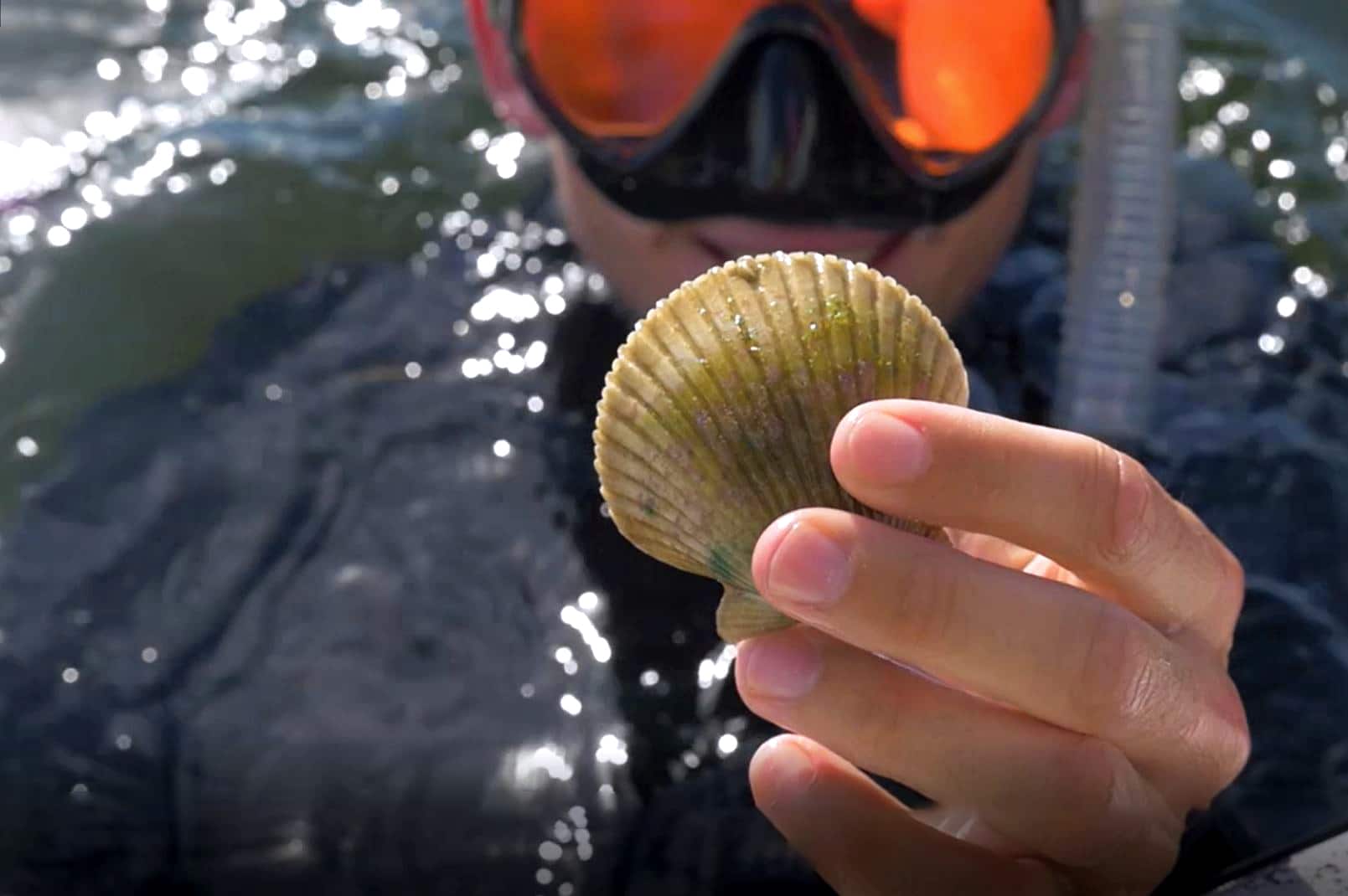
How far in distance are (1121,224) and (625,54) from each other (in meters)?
Answer: 1.24

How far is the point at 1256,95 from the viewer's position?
4691 millimetres

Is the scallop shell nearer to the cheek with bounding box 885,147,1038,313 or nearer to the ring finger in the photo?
the ring finger

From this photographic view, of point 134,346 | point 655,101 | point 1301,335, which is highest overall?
point 655,101

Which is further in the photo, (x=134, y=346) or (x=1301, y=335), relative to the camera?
(x=134, y=346)

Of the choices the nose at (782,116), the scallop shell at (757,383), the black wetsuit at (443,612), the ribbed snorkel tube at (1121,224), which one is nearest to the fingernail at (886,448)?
the scallop shell at (757,383)

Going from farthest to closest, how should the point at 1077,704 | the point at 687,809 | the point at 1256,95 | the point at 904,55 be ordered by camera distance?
1. the point at 1256,95
2. the point at 904,55
3. the point at 687,809
4. the point at 1077,704

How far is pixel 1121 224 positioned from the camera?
111 inches

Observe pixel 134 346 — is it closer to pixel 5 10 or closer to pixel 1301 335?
pixel 5 10

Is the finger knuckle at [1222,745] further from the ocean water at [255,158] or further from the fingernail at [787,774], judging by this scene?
the ocean water at [255,158]

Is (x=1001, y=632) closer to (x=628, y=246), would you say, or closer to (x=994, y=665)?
(x=994, y=665)

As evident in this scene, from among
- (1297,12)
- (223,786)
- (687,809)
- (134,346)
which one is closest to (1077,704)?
(687,809)

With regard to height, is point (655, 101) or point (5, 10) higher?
point (655, 101)

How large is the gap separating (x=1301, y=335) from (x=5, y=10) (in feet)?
16.7

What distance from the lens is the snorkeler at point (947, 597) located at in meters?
1.25
